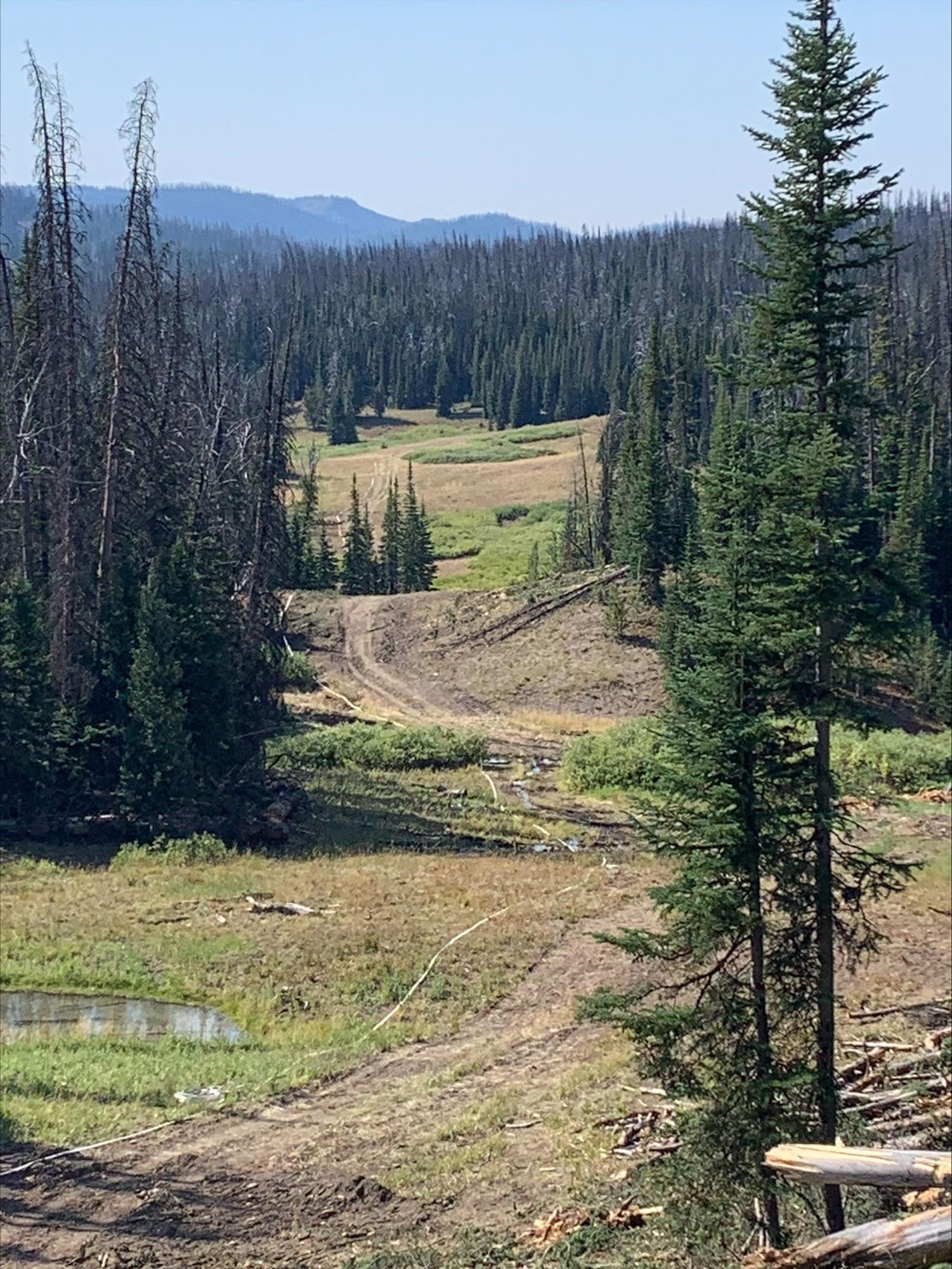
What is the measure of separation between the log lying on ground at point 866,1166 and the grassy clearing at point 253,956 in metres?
10.8

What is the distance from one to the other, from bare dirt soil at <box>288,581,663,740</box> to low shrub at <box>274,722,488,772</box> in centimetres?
389

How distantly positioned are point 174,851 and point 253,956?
682 cm

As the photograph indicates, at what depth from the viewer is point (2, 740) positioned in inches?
1136

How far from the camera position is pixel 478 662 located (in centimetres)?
5297

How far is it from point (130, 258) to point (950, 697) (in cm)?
3158

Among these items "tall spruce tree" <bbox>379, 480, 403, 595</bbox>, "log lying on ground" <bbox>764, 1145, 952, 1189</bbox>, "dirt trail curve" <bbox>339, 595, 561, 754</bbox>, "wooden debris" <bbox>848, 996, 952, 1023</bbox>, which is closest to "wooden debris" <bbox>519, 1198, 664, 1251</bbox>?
"log lying on ground" <bbox>764, 1145, 952, 1189</bbox>

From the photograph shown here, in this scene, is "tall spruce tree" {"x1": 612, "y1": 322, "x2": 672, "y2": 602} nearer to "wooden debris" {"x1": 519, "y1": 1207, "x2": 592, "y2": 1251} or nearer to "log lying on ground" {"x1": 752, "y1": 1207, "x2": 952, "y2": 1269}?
"wooden debris" {"x1": 519, "y1": 1207, "x2": 592, "y2": 1251}

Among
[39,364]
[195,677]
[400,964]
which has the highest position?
[39,364]

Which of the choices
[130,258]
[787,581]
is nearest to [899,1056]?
[787,581]

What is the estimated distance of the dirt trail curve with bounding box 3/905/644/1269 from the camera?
42.0 feet

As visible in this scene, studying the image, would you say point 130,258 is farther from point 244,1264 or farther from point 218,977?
point 244,1264

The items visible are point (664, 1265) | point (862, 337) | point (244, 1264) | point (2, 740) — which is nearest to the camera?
point (664, 1265)

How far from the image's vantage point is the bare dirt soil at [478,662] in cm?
4703

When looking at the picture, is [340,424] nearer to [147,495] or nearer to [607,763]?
[607,763]
